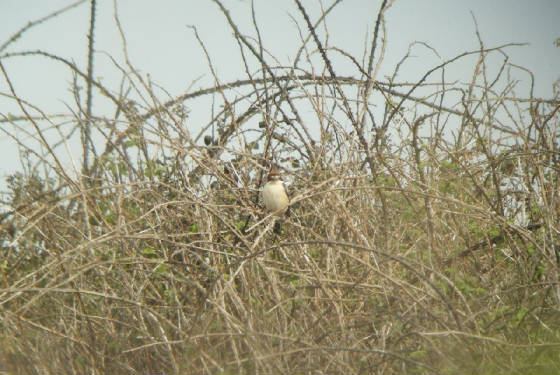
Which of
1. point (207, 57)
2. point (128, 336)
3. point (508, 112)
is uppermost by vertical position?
point (207, 57)

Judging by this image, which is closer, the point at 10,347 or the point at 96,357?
the point at 10,347

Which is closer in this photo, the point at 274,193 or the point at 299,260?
the point at 299,260

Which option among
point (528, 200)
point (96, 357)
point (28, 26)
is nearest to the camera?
point (96, 357)

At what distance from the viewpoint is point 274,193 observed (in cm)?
345

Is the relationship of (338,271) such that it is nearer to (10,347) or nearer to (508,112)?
(508,112)

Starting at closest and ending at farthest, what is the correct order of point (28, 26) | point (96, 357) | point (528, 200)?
point (96, 357), point (28, 26), point (528, 200)

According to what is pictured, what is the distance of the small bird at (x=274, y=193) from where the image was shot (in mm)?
3276

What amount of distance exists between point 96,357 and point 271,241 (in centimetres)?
115

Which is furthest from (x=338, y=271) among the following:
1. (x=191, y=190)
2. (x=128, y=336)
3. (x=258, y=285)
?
(x=128, y=336)

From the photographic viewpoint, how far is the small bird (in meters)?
3.28

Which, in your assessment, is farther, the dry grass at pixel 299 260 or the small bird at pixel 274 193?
the small bird at pixel 274 193

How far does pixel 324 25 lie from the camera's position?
2.72m

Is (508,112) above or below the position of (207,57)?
below

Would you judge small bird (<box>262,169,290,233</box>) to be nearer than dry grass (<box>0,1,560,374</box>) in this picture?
No
